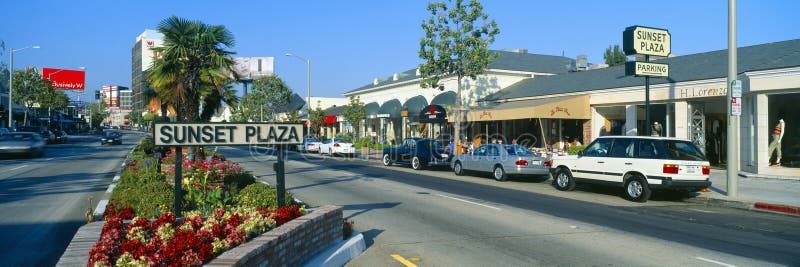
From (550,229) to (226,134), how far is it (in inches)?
224

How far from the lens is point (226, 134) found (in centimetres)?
737

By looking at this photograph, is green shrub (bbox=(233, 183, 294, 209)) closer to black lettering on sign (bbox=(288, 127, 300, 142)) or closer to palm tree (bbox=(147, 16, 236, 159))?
black lettering on sign (bbox=(288, 127, 300, 142))

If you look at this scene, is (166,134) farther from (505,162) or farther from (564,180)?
(505,162)

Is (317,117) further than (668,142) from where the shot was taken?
Yes

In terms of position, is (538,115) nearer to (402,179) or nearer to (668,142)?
(402,179)

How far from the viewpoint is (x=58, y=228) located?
9.26m

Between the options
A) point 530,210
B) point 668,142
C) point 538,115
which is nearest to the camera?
point 530,210

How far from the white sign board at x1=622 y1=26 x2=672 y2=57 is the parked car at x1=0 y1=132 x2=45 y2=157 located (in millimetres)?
28567

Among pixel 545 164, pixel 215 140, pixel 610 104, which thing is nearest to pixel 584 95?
pixel 610 104

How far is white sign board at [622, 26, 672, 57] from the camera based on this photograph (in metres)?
19.0

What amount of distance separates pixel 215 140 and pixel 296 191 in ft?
27.8

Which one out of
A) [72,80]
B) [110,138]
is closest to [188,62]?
Answer: [110,138]

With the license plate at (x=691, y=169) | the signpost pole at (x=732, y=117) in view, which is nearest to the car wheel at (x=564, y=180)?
the license plate at (x=691, y=169)

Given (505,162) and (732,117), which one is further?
(505,162)
